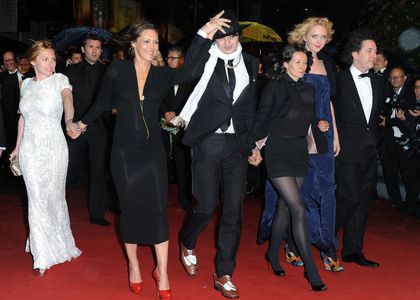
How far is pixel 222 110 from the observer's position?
5.43m

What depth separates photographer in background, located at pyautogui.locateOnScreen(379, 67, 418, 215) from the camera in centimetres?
855

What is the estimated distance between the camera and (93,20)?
87.3ft

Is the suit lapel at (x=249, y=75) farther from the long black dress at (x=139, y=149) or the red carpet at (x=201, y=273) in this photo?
the red carpet at (x=201, y=273)

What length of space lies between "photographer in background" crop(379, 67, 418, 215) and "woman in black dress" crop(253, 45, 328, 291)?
3145mm

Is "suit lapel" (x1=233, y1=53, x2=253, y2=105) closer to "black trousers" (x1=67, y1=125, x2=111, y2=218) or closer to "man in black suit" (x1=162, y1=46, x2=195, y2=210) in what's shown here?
"black trousers" (x1=67, y1=125, x2=111, y2=218)

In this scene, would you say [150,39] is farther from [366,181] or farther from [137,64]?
[366,181]

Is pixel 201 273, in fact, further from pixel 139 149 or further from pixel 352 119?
pixel 352 119

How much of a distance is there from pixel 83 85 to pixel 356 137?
3.32 meters

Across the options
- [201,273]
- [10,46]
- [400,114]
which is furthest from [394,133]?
[10,46]

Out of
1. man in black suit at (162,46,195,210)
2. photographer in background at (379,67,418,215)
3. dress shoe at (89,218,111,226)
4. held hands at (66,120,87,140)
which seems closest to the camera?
held hands at (66,120,87,140)

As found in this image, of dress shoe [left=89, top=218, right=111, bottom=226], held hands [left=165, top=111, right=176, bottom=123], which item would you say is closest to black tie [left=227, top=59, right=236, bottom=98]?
held hands [left=165, top=111, right=176, bottom=123]

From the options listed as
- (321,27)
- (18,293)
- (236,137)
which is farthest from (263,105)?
(18,293)

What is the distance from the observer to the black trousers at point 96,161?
7.92m

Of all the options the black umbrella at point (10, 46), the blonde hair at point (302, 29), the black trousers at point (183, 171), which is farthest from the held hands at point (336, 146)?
the black umbrella at point (10, 46)
